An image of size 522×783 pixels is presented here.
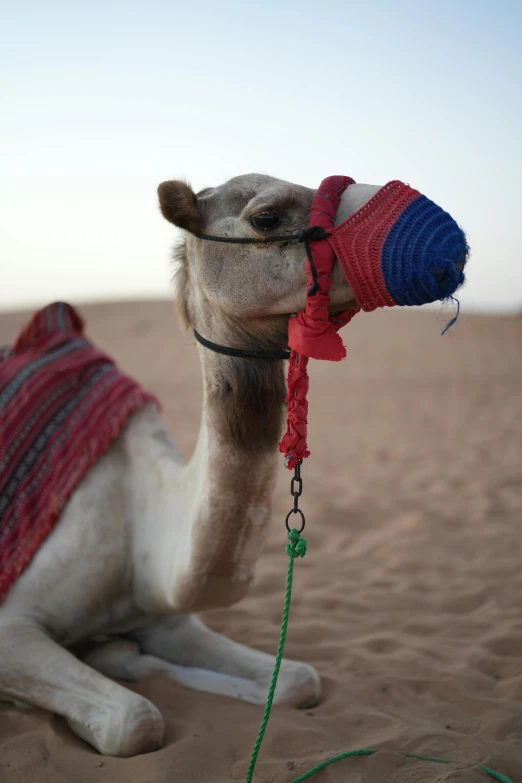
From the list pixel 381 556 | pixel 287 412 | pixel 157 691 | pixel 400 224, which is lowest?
pixel 381 556

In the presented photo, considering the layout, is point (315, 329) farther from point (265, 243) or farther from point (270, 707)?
point (270, 707)

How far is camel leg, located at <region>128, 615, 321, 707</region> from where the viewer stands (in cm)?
287

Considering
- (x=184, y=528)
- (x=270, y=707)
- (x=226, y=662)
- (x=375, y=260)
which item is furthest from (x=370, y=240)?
(x=226, y=662)

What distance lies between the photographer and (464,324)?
75.3 feet

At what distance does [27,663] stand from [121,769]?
0.51m

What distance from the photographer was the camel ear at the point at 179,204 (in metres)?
2.18

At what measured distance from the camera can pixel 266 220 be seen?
83.8 inches

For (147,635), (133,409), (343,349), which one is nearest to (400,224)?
(343,349)

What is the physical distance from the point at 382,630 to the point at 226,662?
3.49 ft

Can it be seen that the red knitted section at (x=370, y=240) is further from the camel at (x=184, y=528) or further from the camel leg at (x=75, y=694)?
the camel leg at (x=75, y=694)

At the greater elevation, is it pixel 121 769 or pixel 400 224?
pixel 400 224

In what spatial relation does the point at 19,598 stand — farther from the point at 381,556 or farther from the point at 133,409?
the point at 381,556

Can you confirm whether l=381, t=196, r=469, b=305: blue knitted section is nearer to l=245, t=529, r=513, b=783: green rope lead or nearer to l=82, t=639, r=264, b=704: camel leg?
l=245, t=529, r=513, b=783: green rope lead

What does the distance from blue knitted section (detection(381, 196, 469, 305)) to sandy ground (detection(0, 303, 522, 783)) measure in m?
0.16
